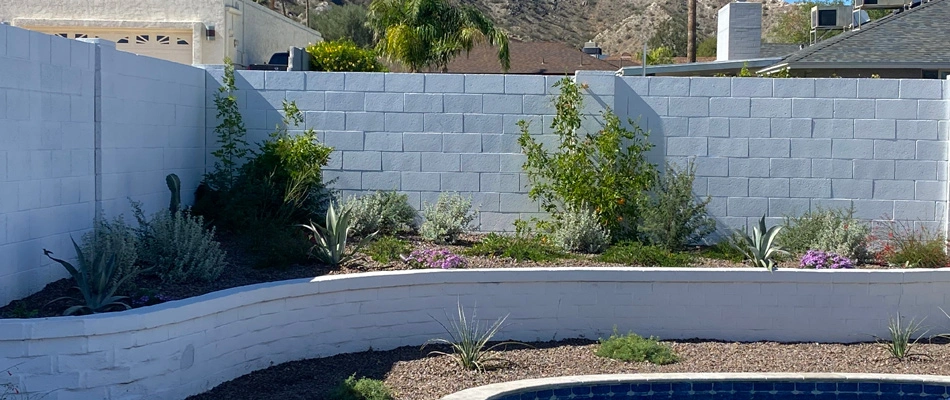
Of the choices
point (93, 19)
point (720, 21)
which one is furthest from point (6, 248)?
point (720, 21)

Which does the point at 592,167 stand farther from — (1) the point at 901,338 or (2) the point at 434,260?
(1) the point at 901,338

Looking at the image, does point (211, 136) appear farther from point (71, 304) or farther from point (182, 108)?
point (71, 304)

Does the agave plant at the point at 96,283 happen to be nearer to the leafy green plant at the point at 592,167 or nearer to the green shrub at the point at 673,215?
the leafy green plant at the point at 592,167

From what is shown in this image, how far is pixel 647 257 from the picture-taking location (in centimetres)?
925

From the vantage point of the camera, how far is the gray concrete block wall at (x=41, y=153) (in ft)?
22.5

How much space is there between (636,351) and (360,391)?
8.33ft

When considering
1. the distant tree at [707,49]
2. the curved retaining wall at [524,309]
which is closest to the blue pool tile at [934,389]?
the curved retaining wall at [524,309]

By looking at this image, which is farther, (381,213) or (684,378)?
(381,213)

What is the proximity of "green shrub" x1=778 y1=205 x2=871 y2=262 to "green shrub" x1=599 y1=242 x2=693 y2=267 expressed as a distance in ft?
4.11

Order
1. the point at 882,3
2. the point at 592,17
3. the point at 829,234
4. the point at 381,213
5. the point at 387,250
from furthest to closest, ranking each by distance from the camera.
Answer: the point at 592,17 → the point at 882,3 → the point at 381,213 → the point at 829,234 → the point at 387,250

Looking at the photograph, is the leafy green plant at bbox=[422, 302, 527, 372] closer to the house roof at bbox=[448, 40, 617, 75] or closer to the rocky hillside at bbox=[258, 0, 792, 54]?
the house roof at bbox=[448, 40, 617, 75]

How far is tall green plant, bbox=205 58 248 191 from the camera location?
33.7 feet

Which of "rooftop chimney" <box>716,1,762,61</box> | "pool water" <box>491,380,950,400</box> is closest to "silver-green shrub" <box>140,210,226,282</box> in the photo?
"pool water" <box>491,380,950,400</box>

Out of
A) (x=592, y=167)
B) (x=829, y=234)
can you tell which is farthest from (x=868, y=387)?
(x=592, y=167)
